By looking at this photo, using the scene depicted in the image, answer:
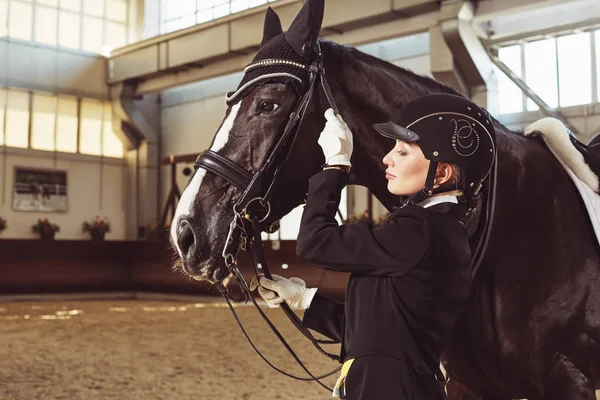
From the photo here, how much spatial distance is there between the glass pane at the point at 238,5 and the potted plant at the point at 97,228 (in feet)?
18.8

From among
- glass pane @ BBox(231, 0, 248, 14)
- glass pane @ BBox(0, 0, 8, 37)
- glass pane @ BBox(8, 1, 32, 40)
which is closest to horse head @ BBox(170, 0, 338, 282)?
glass pane @ BBox(231, 0, 248, 14)

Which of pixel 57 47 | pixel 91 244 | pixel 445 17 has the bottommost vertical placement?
pixel 91 244

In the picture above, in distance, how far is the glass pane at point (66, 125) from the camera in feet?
51.3

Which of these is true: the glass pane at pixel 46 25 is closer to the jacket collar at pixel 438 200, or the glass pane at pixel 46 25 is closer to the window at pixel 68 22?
the window at pixel 68 22

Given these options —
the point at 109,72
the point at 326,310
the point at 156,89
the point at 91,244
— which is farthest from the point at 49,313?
the point at 326,310

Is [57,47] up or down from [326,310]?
up

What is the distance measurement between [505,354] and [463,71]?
921 centimetres

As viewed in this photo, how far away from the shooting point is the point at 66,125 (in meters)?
15.8

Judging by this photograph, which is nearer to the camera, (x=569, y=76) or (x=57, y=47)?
(x=569, y=76)

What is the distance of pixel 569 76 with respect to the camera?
9758 mm

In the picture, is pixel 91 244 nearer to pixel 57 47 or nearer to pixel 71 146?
pixel 71 146

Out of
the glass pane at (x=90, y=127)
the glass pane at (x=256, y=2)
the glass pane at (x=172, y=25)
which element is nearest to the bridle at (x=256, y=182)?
the glass pane at (x=256, y=2)

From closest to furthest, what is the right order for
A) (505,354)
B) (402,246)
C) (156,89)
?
1. (402,246)
2. (505,354)
3. (156,89)

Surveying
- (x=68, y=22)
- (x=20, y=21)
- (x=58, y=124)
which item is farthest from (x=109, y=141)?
(x=20, y=21)
